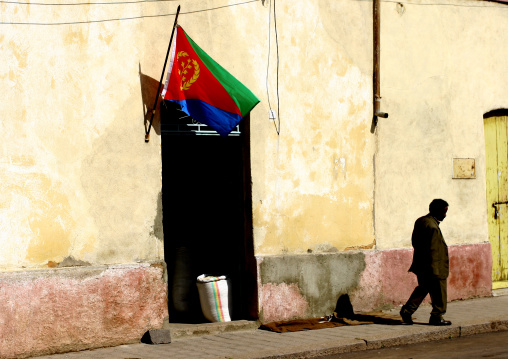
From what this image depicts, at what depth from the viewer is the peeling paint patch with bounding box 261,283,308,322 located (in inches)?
391

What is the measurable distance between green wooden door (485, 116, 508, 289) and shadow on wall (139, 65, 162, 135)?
5671mm

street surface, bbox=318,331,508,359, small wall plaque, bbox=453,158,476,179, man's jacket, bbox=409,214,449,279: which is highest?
small wall plaque, bbox=453,158,476,179

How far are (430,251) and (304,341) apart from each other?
1945 millimetres

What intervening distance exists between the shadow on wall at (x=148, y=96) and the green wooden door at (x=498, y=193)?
5671 mm

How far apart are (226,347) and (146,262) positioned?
133cm

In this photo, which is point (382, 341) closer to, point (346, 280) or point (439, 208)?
point (346, 280)

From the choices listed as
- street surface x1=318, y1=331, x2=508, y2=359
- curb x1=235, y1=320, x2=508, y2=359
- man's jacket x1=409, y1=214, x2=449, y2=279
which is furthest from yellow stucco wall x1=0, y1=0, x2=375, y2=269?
street surface x1=318, y1=331, x2=508, y2=359

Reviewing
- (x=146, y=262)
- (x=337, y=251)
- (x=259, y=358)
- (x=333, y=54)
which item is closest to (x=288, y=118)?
(x=333, y=54)

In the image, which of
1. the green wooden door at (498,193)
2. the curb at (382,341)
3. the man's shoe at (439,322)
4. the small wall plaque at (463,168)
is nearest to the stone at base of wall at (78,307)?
the curb at (382,341)

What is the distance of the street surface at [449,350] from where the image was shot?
8.34 m

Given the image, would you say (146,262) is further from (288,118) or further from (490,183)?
(490,183)

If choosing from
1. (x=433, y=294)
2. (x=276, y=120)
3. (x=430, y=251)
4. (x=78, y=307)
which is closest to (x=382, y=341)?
(x=433, y=294)

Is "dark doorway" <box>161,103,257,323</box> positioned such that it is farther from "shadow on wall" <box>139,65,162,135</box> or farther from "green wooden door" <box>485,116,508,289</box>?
"green wooden door" <box>485,116,508,289</box>

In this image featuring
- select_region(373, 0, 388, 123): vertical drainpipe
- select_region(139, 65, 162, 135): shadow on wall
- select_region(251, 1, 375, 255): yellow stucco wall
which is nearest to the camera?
select_region(139, 65, 162, 135): shadow on wall
